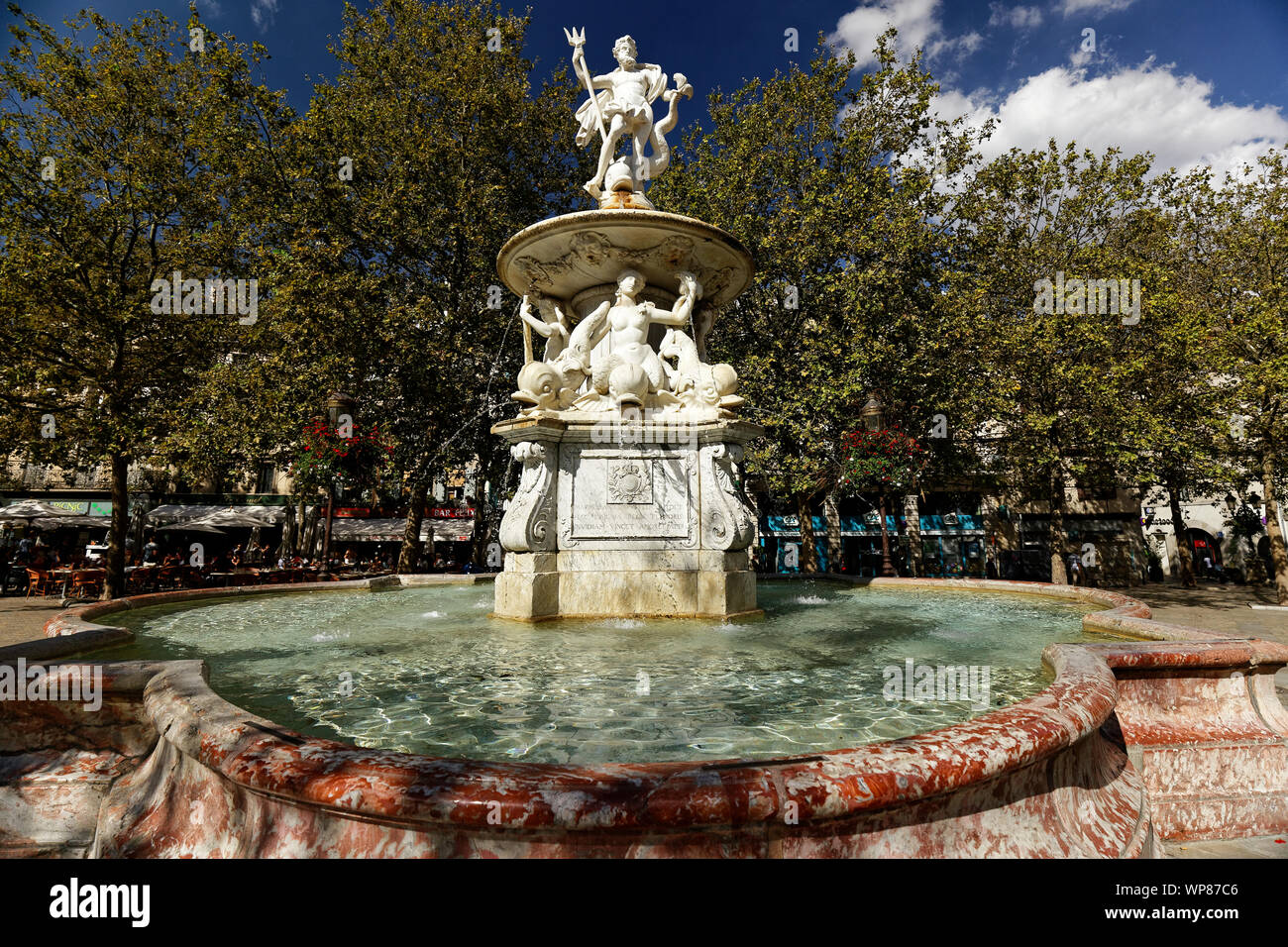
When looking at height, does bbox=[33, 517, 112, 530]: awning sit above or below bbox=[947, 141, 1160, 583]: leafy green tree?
below

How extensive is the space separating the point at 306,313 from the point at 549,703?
15349mm

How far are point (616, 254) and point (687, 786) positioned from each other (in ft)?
20.6

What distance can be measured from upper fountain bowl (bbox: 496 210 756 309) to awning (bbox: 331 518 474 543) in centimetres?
2451

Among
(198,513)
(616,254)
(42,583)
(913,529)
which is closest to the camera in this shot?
(616,254)

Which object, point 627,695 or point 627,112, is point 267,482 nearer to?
point 627,112

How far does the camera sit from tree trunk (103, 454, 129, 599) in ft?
45.3

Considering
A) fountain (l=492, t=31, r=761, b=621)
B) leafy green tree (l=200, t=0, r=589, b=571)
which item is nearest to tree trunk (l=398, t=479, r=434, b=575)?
leafy green tree (l=200, t=0, r=589, b=571)

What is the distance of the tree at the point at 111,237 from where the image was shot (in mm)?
13492
